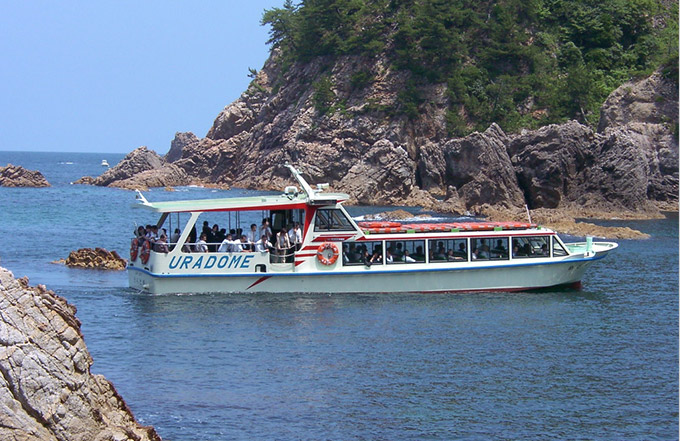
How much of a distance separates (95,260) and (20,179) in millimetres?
66917

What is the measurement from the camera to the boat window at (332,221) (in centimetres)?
3038

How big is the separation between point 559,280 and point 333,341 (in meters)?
11.3

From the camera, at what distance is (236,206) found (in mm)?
29484

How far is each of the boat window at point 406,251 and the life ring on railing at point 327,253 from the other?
1882 millimetres

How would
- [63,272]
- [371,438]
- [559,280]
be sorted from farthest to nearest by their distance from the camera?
[63,272]
[559,280]
[371,438]

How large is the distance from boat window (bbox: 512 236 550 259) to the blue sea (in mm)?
1587

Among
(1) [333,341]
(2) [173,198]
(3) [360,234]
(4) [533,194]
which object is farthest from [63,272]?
(2) [173,198]

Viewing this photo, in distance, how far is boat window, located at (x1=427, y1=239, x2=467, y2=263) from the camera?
30936mm

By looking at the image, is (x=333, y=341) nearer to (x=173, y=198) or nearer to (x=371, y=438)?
(x=371, y=438)

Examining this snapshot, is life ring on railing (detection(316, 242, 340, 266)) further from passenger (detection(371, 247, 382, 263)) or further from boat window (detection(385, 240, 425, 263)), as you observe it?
boat window (detection(385, 240, 425, 263))

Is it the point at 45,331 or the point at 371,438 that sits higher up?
the point at 45,331

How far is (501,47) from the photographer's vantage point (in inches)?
3627

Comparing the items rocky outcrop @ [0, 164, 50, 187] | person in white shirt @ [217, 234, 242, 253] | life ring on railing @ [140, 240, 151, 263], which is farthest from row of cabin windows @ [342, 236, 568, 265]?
rocky outcrop @ [0, 164, 50, 187]

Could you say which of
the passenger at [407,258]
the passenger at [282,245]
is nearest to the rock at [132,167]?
the passenger at [282,245]
